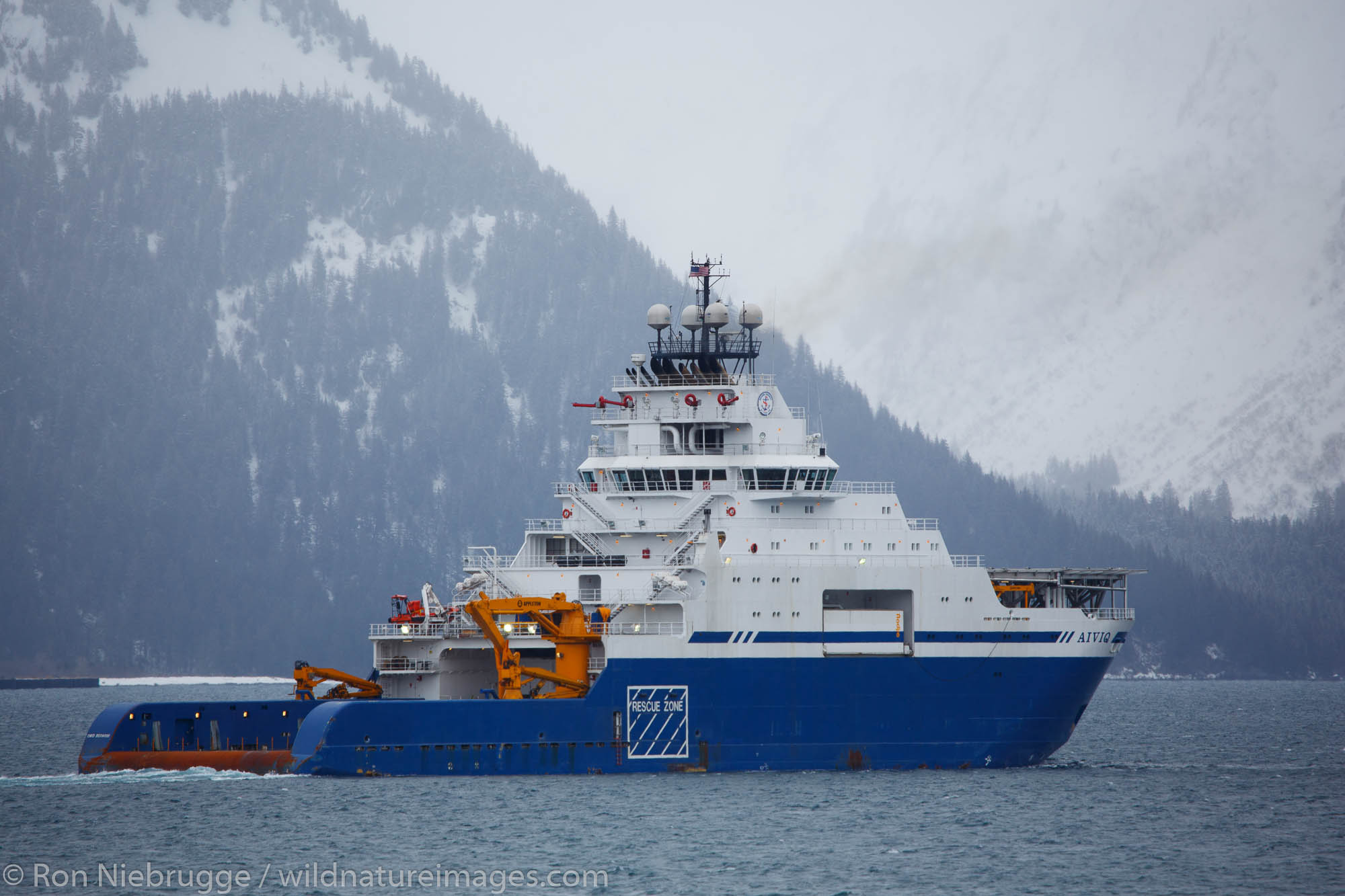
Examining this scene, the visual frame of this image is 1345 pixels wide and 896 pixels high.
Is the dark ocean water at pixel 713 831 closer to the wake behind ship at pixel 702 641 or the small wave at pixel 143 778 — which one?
the small wave at pixel 143 778

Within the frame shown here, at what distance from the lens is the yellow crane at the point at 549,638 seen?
38625 millimetres

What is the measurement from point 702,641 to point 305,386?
5189 inches

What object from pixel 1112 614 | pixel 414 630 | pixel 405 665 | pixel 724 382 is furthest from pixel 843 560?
pixel 405 665

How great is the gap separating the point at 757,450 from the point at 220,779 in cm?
1496

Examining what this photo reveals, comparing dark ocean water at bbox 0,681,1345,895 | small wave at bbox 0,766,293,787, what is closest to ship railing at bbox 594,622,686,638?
dark ocean water at bbox 0,681,1345,895

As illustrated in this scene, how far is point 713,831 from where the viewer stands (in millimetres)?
33781

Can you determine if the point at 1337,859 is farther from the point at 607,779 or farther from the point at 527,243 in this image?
the point at 527,243

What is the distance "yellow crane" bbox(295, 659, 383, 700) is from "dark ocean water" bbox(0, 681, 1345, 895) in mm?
2973

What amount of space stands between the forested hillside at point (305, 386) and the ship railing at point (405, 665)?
309ft

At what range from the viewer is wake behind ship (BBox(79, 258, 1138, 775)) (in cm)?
3862

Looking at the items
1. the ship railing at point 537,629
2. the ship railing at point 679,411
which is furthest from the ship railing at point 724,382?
the ship railing at point 537,629

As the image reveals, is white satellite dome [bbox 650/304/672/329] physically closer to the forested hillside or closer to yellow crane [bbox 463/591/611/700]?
yellow crane [bbox 463/591/611/700]

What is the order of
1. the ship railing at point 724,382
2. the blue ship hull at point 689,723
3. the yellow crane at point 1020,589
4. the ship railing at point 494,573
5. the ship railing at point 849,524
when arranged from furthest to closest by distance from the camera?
1. the ship railing at point 724,382
2. the yellow crane at point 1020,589
3. the ship railing at point 494,573
4. the ship railing at point 849,524
5. the blue ship hull at point 689,723

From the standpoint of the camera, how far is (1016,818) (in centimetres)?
3597
